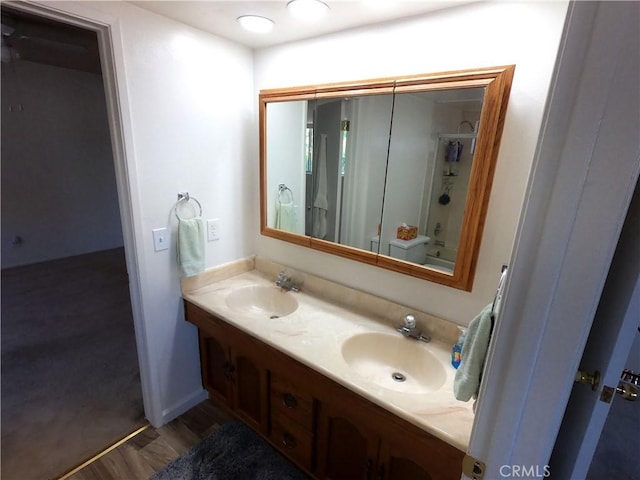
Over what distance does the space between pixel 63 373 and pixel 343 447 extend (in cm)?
212

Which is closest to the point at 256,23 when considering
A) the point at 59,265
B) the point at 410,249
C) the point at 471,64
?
the point at 471,64

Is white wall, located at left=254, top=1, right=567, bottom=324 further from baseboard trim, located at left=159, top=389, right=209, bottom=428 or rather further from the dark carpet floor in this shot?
the dark carpet floor

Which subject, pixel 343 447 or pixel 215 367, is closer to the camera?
pixel 343 447

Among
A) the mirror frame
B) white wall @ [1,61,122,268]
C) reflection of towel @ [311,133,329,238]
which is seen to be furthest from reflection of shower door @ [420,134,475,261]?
white wall @ [1,61,122,268]

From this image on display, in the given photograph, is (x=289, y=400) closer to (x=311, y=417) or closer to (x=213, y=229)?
(x=311, y=417)

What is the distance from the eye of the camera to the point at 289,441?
149 centimetres

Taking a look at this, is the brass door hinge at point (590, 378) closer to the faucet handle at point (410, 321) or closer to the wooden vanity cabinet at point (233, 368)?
the faucet handle at point (410, 321)

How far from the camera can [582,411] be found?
27.4 inches

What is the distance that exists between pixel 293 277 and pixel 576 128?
1582 mm

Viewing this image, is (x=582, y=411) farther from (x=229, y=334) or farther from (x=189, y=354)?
(x=189, y=354)

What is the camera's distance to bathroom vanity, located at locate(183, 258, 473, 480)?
1.03 meters

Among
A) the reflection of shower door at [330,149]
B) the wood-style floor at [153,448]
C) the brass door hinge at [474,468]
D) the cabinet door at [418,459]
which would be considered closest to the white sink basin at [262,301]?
the reflection of shower door at [330,149]

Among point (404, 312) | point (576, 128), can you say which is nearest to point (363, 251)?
point (404, 312)

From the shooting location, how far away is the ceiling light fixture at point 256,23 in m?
1.36
